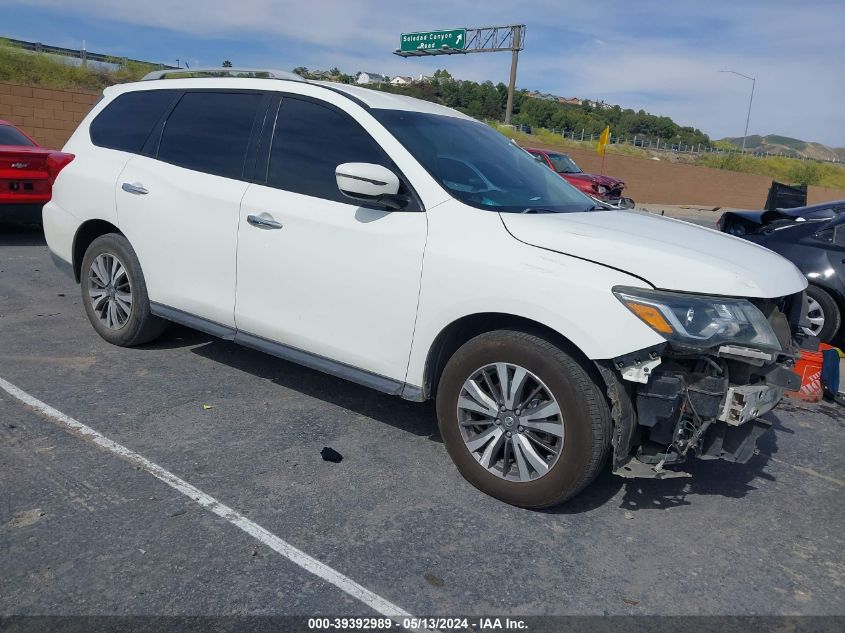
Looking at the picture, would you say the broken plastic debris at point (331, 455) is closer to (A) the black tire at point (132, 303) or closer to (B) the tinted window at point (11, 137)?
(A) the black tire at point (132, 303)

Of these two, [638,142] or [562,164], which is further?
[638,142]

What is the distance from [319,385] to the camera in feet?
16.2

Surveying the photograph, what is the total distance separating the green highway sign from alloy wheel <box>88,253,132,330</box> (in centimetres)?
3453

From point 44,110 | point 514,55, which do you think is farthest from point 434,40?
point 44,110

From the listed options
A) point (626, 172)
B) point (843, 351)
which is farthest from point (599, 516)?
point (626, 172)

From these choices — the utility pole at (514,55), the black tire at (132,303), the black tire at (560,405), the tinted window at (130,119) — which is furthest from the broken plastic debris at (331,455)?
the utility pole at (514,55)

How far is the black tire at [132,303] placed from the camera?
16.5 feet

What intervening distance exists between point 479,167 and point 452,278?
1000 millimetres

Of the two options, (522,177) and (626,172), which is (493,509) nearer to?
(522,177)

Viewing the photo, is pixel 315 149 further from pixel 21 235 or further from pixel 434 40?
pixel 434 40

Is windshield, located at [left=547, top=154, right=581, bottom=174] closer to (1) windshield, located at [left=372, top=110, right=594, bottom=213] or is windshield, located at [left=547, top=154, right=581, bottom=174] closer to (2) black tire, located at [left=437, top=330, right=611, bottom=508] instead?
(1) windshield, located at [left=372, top=110, right=594, bottom=213]

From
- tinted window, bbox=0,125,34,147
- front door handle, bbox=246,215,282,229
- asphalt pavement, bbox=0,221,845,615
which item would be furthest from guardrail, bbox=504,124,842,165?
asphalt pavement, bbox=0,221,845,615

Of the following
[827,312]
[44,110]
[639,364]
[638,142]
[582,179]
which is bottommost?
[827,312]

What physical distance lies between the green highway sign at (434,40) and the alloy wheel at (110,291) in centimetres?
3453
